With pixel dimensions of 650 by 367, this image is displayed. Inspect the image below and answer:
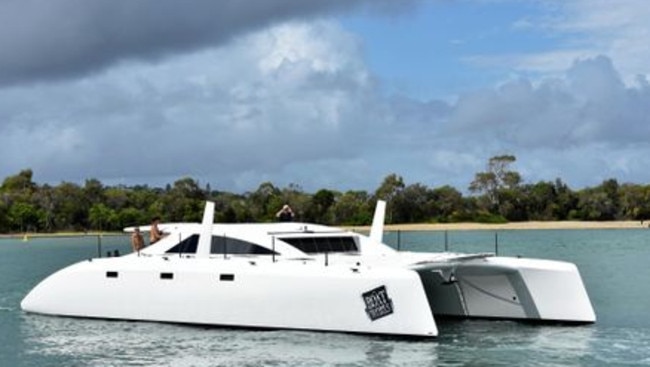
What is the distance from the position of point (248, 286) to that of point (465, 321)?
494cm

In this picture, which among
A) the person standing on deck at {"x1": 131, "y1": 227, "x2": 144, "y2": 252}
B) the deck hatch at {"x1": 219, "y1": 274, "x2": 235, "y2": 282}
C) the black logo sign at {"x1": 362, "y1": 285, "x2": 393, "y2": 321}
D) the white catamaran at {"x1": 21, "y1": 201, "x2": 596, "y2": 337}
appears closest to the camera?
the black logo sign at {"x1": 362, "y1": 285, "x2": 393, "y2": 321}

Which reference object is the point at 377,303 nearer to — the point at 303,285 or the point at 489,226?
the point at 303,285

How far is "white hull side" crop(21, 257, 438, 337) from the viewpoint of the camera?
19141 mm

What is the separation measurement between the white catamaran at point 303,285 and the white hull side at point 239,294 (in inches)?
0.9

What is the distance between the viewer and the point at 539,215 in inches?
5364

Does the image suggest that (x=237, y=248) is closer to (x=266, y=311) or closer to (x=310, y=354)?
(x=266, y=311)

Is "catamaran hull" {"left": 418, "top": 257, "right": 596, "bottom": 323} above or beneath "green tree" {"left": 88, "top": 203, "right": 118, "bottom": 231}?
beneath

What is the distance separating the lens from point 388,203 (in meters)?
127

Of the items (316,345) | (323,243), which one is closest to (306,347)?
(316,345)

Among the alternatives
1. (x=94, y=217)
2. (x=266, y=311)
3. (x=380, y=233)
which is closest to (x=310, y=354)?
(x=266, y=311)

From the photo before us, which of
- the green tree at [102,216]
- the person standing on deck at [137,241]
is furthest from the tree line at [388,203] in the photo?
the person standing on deck at [137,241]

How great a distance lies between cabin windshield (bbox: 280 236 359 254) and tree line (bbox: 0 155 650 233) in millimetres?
93411

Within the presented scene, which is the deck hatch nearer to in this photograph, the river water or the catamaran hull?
the river water

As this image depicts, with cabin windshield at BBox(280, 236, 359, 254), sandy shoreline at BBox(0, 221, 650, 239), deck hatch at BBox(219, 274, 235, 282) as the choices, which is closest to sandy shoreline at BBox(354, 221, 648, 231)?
sandy shoreline at BBox(0, 221, 650, 239)
